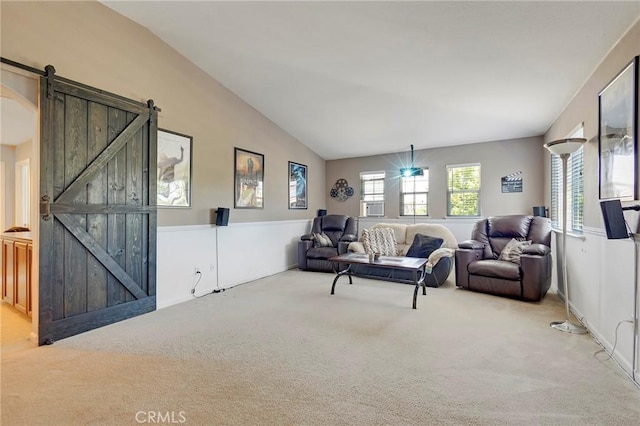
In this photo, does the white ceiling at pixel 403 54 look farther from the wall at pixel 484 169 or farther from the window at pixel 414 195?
the window at pixel 414 195

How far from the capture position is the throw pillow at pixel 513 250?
4.11 m

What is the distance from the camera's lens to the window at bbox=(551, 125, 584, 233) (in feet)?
11.4

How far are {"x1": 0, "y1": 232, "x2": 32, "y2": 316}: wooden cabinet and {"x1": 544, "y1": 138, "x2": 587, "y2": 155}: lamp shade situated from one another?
5511mm

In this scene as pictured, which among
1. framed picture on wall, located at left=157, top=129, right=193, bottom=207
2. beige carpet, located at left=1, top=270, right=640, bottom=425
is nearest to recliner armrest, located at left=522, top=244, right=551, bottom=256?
beige carpet, located at left=1, top=270, right=640, bottom=425

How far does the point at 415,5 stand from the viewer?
2.51 m

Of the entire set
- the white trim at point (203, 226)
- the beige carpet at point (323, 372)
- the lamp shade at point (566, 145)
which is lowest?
the beige carpet at point (323, 372)

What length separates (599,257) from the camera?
2.69 meters

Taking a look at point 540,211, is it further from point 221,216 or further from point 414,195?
point 221,216

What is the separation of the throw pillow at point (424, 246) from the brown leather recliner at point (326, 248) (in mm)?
1192

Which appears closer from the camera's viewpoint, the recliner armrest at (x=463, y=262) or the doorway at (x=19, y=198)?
the doorway at (x=19, y=198)

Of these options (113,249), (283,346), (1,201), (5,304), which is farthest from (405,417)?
(1,201)

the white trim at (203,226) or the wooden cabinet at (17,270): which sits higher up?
→ the white trim at (203,226)

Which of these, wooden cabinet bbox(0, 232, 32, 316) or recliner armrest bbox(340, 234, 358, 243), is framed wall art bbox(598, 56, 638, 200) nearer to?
recliner armrest bbox(340, 234, 358, 243)

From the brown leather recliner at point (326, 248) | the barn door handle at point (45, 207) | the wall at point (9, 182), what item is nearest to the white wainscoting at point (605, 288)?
the brown leather recliner at point (326, 248)
